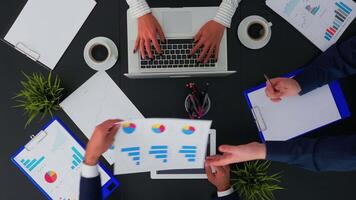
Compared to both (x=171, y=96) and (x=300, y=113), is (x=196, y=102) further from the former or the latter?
(x=300, y=113)

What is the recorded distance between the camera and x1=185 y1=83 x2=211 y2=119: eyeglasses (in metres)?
1.08

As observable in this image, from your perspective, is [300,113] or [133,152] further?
[300,113]

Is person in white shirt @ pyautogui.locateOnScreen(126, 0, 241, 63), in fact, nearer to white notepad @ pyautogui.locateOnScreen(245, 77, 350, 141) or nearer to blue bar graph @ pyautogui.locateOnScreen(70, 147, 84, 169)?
white notepad @ pyautogui.locateOnScreen(245, 77, 350, 141)

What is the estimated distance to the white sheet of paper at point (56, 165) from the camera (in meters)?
1.11

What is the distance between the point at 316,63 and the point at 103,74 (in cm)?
72

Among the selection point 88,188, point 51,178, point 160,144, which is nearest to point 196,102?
point 160,144

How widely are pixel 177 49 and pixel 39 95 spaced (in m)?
0.48

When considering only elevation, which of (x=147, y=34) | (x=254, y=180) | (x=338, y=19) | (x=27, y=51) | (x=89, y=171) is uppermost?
(x=27, y=51)

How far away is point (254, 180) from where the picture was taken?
1.08m

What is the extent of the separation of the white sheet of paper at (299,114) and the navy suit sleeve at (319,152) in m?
0.11

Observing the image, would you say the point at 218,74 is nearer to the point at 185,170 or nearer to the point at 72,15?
the point at 185,170

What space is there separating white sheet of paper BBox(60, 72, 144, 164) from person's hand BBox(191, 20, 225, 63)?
29cm

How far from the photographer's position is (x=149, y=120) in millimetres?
896

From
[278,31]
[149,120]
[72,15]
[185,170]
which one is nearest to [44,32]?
[72,15]
